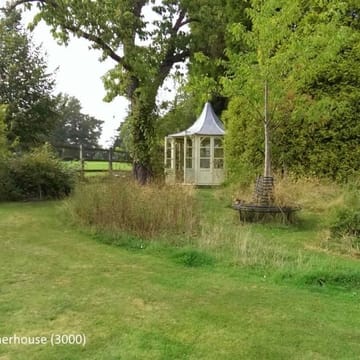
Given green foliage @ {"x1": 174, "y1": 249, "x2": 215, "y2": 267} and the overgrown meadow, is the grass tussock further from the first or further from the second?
green foliage @ {"x1": 174, "y1": 249, "x2": 215, "y2": 267}

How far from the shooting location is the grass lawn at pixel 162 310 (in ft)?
11.1

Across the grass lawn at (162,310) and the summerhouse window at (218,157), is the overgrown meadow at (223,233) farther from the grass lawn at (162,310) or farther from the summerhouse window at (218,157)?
the summerhouse window at (218,157)

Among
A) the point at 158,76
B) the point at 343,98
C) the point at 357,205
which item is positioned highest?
the point at 158,76

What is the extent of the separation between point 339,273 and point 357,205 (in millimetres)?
2301

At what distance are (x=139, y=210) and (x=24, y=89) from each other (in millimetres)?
15155

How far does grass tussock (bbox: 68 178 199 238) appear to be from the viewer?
7547mm

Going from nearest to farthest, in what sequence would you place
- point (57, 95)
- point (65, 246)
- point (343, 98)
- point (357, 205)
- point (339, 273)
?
point (339, 273) → point (65, 246) → point (357, 205) → point (343, 98) → point (57, 95)

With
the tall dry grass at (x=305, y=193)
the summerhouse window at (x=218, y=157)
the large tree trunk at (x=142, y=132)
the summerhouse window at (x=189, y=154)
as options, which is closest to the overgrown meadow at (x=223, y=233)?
the tall dry grass at (x=305, y=193)

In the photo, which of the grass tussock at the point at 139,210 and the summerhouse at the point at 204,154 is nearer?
the grass tussock at the point at 139,210

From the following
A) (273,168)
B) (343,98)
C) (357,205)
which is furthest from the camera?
(273,168)

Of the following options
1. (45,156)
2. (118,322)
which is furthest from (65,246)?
(45,156)

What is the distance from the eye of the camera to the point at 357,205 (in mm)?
7383

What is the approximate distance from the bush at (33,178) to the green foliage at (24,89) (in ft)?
22.6

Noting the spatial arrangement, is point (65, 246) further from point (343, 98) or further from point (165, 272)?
point (343, 98)
